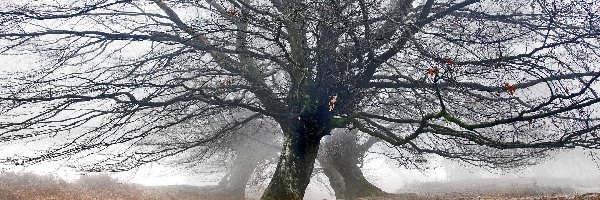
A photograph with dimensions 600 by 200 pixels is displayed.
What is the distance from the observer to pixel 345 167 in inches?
669

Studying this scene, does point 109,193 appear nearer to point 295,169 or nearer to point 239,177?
point 295,169

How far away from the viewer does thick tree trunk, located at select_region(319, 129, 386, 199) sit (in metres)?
15.8

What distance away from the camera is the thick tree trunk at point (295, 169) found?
346 inches

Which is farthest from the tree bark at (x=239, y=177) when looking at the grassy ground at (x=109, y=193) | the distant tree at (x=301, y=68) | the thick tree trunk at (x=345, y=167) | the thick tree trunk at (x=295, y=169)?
the thick tree trunk at (x=295, y=169)

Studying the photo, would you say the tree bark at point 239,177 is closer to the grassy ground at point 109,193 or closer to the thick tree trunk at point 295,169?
the grassy ground at point 109,193

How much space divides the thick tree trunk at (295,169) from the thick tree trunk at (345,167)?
6.81 m

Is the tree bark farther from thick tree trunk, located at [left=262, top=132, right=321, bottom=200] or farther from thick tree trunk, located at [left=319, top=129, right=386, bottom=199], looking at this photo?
thick tree trunk, located at [left=262, top=132, right=321, bottom=200]

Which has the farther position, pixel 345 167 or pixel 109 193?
pixel 345 167

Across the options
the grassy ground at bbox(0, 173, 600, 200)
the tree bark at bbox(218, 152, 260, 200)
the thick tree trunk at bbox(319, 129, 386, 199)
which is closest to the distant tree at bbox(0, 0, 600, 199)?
the grassy ground at bbox(0, 173, 600, 200)

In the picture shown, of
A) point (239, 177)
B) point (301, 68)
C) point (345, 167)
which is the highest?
point (301, 68)

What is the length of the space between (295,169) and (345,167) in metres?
8.32

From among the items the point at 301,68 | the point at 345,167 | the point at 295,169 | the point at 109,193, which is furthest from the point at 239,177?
the point at 301,68

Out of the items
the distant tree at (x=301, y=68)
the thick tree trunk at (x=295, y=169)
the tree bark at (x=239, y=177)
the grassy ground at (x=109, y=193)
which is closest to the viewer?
the distant tree at (x=301, y=68)

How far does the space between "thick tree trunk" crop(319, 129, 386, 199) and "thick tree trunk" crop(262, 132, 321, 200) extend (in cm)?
681
